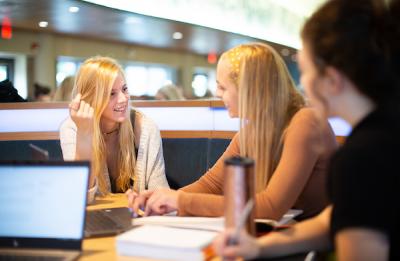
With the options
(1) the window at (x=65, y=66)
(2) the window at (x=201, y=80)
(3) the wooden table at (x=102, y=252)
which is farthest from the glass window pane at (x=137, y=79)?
(3) the wooden table at (x=102, y=252)

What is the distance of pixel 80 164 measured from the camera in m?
1.20

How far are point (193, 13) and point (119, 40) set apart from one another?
408 centimetres

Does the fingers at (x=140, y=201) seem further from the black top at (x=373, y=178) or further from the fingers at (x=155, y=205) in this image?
the black top at (x=373, y=178)

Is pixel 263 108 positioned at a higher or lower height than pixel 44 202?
higher

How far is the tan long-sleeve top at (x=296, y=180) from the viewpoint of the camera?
1.39 metres

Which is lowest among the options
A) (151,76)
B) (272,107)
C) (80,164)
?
(80,164)

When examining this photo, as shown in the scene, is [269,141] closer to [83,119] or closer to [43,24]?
[83,119]

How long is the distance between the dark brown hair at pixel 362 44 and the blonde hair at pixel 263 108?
55 cm

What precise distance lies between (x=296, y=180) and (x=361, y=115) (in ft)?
1.50

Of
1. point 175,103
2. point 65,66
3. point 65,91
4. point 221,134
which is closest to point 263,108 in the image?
point 221,134

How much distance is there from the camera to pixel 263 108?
152cm

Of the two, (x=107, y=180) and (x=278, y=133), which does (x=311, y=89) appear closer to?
(x=278, y=133)

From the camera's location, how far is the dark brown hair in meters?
0.92

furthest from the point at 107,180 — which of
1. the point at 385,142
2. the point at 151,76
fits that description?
the point at 151,76
